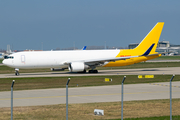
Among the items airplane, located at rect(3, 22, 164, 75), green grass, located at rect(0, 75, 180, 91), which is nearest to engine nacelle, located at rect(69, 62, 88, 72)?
airplane, located at rect(3, 22, 164, 75)

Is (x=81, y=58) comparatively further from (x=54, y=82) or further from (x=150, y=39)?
(x=54, y=82)

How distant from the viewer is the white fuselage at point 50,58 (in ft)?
145

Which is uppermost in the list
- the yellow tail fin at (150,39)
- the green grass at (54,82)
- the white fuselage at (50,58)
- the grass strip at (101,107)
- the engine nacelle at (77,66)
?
the yellow tail fin at (150,39)

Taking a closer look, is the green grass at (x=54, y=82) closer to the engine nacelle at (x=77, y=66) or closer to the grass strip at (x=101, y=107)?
the engine nacelle at (x=77, y=66)

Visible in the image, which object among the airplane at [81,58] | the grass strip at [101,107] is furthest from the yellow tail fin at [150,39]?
the grass strip at [101,107]

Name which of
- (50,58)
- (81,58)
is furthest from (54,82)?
(81,58)

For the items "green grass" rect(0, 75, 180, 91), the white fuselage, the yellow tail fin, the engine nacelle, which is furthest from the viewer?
the yellow tail fin

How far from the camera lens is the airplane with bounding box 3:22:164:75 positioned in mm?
44428

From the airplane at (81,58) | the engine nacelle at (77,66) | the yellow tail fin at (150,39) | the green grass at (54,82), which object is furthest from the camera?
the yellow tail fin at (150,39)

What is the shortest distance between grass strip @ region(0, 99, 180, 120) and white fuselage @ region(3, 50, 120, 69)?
1051 inches

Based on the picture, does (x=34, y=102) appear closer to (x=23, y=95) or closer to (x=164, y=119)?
(x=23, y=95)

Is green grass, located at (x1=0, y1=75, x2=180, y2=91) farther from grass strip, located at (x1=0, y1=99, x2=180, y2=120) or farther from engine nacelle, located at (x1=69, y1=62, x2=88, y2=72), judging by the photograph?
grass strip, located at (x1=0, y1=99, x2=180, y2=120)

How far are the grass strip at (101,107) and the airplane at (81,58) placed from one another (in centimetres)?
2628

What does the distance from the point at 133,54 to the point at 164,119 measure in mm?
35508
